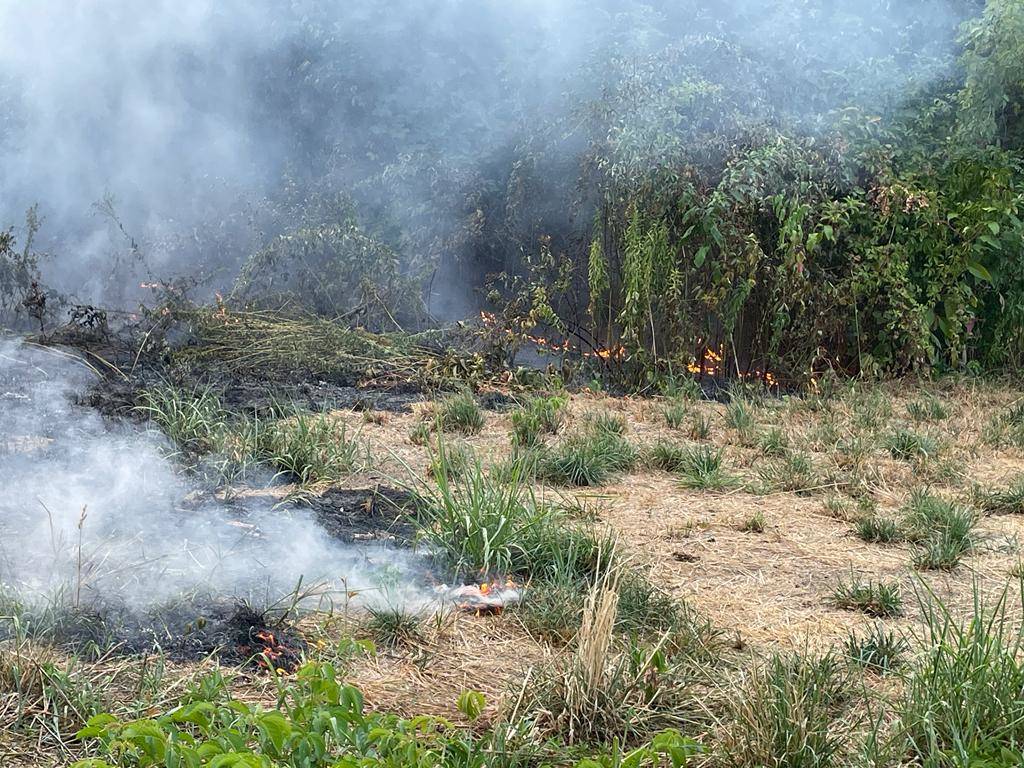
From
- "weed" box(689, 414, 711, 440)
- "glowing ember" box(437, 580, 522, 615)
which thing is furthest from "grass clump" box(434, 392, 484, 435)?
"glowing ember" box(437, 580, 522, 615)

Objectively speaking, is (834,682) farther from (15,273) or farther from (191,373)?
(15,273)

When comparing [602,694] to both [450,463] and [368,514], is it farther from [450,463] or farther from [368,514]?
[450,463]

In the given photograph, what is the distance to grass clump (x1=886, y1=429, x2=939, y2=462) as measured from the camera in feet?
17.6

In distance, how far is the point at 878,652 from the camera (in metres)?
2.93

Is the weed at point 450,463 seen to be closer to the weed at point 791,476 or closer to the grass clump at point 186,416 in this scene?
the grass clump at point 186,416

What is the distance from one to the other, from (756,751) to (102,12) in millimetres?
8274

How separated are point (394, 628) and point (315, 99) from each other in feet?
22.2

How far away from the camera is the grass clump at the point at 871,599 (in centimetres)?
339

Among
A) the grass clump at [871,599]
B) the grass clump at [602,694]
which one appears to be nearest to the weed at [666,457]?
Result: the grass clump at [871,599]

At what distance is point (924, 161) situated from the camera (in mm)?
7520

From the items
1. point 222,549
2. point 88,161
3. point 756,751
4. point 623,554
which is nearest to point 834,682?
point 756,751

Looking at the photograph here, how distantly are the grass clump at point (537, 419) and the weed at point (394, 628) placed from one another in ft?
7.43

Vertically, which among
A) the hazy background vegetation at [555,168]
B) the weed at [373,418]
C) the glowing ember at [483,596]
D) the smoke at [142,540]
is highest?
the hazy background vegetation at [555,168]

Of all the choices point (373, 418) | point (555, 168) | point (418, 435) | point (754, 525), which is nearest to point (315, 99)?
point (555, 168)
